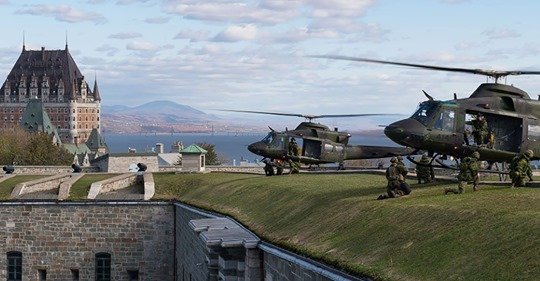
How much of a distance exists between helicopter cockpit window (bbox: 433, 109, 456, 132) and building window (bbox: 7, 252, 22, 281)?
2586 cm

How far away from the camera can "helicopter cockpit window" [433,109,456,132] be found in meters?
26.0

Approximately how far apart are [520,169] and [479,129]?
1.75 m

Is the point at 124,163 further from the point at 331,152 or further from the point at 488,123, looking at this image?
the point at 488,123

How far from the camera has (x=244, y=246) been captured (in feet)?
82.2

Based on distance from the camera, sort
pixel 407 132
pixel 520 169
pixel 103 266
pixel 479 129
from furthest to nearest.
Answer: pixel 103 266 → pixel 479 129 → pixel 407 132 → pixel 520 169

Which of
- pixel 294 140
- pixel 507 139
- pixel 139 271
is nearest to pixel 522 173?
pixel 507 139

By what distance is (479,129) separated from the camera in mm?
25922

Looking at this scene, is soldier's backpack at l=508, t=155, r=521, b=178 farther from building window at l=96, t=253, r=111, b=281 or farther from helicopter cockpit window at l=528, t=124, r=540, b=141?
building window at l=96, t=253, r=111, b=281

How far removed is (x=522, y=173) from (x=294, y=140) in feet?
75.2

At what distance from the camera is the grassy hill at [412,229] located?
52.3 feet

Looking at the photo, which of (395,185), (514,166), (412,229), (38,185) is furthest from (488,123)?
(38,185)

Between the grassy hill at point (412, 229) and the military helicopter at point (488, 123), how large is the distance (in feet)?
3.89

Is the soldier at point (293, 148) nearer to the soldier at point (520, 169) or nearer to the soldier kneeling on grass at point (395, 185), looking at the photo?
the soldier at point (520, 169)

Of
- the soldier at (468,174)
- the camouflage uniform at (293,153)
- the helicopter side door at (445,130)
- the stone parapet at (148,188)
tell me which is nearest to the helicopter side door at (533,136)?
the helicopter side door at (445,130)
